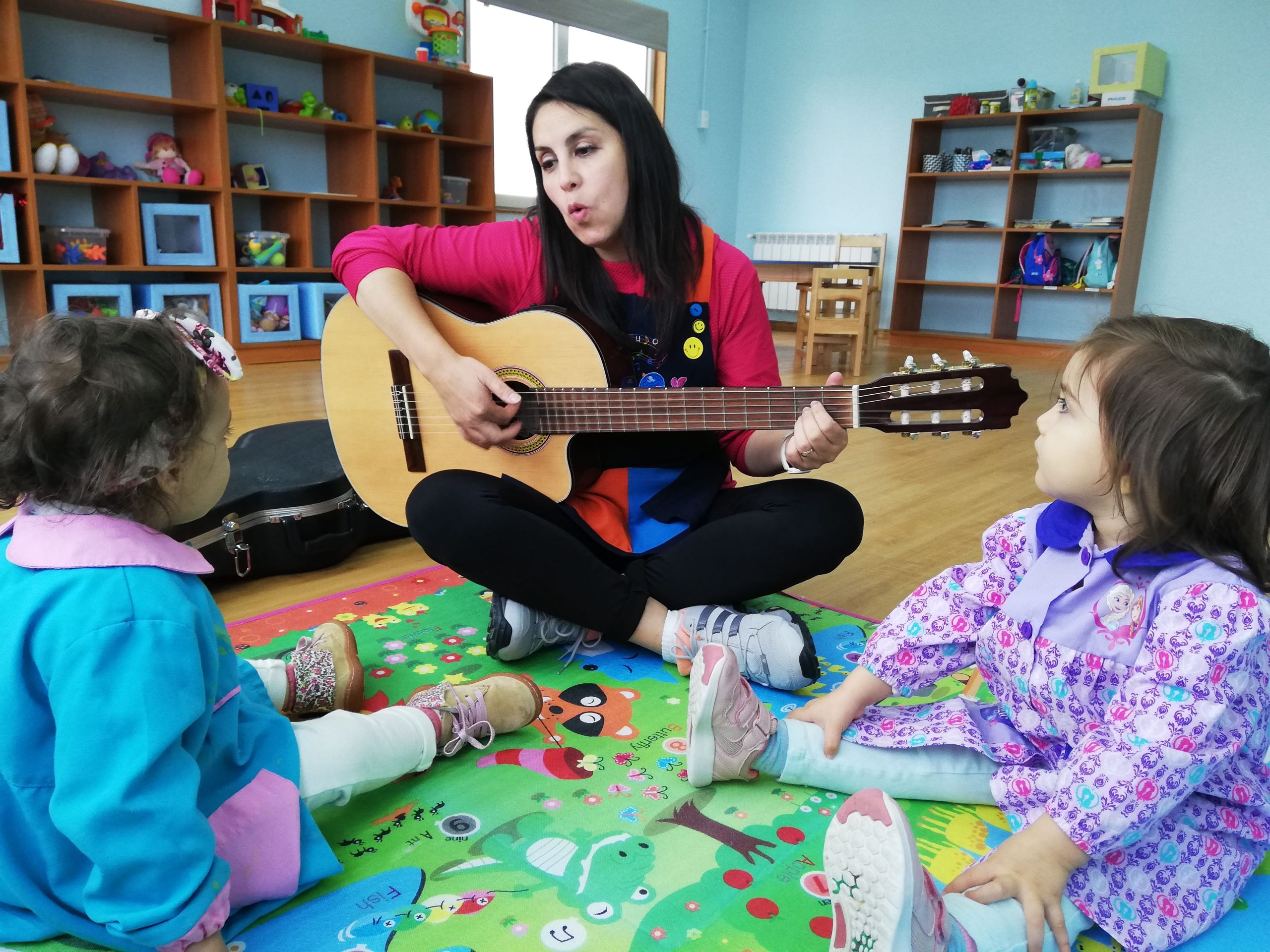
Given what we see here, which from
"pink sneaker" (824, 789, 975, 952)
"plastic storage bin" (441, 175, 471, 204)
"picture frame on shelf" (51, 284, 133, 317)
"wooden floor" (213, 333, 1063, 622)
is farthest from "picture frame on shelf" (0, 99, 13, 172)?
"pink sneaker" (824, 789, 975, 952)

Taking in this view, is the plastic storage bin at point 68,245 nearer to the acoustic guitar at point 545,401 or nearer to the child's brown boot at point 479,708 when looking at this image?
the acoustic guitar at point 545,401

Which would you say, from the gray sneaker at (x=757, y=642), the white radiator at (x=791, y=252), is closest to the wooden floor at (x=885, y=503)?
the gray sneaker at (x=757, y=642)

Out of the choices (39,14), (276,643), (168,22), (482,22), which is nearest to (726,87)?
(482,22)

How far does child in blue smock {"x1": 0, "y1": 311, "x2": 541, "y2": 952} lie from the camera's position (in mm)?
649

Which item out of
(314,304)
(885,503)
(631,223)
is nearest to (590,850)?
(631,223)

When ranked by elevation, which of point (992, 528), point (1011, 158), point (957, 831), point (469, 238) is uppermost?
point (1011, 158)

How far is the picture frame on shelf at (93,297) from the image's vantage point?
3.69 m

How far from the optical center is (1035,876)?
76 centimetres

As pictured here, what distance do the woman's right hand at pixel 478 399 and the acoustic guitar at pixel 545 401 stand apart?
4 cm

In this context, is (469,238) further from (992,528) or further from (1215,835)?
(1215,835)

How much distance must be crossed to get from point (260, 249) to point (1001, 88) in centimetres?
482

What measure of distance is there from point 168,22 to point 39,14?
48 cm

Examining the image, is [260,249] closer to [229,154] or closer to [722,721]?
[229,154]

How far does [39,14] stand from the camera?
3.72 metres
